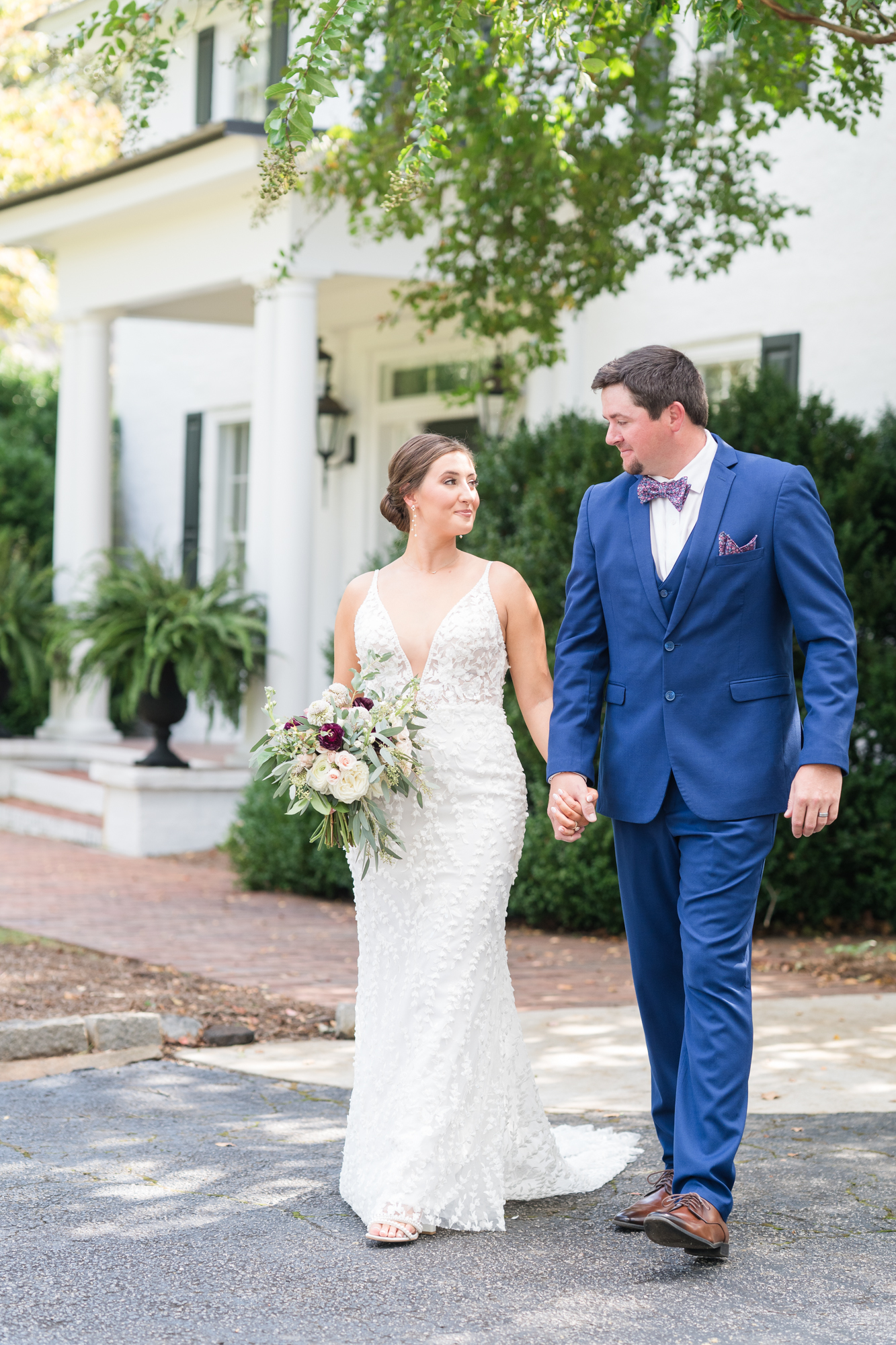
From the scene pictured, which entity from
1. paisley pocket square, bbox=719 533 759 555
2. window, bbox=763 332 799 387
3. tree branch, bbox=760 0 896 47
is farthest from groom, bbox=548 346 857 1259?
window, bbox=763 332 799 387

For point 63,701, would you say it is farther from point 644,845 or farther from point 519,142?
point 644,845

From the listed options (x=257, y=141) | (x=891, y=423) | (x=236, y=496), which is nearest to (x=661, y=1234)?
(x=891, y=423)

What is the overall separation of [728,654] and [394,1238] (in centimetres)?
162

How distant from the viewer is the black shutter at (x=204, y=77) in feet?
46.0

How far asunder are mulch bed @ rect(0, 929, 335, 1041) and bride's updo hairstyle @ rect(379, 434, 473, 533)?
2625 mm

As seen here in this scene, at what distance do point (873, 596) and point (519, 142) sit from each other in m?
2.93

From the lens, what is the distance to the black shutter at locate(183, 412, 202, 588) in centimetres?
1586

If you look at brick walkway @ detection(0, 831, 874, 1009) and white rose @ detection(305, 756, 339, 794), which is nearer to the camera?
white rose @ detection(305, 756, 339, 794)

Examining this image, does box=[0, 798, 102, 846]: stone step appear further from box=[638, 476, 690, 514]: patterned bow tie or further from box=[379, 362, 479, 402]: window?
box=[638, 476, 690, 514]: patterned bow tie

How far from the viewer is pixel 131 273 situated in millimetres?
12539

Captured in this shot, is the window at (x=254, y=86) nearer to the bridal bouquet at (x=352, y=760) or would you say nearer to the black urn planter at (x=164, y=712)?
the black urn planter at (x=164, y=712)

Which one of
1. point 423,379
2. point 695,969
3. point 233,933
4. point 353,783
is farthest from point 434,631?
point 423,379

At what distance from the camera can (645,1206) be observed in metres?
3.81

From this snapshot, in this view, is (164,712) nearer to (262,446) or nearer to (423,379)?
(262,446)
